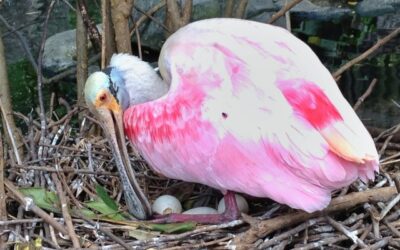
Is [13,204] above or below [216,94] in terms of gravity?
below

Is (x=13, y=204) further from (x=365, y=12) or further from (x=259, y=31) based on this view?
(x=365, y=12)

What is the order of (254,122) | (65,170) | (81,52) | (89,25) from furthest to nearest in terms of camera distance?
(81,52)
(89,25)
(65,170)
(254,122)

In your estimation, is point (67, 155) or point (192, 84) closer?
point (192, 84)

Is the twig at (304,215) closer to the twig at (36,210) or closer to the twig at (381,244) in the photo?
the twig at (381,244)

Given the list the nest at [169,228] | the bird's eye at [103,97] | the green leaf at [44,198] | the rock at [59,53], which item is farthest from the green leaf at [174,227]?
the rock at [59,53]

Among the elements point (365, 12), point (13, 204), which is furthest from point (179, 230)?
point (365, 12)

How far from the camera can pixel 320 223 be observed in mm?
2980

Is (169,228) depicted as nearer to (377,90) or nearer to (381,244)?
(381,244)

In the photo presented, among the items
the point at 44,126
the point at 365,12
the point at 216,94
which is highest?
the point at 216,94

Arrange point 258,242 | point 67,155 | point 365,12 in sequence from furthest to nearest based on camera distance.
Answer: point 365,12, point 67,155, point 258,242

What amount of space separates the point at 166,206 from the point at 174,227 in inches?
8.8

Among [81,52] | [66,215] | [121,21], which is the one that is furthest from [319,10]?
[66,215]

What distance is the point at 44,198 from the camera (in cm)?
316

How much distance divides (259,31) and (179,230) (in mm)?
770
